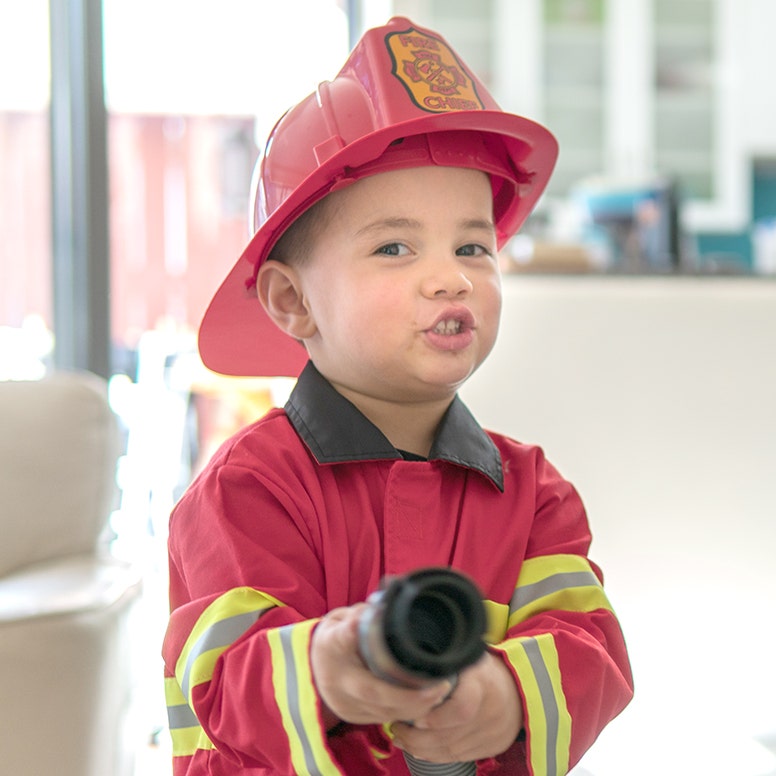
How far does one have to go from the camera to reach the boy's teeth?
31.9 inches

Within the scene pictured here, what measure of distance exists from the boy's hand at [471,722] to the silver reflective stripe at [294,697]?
6 centimetres

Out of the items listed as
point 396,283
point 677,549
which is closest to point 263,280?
point 396,283

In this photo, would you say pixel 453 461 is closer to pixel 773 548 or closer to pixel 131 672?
pixel 131 672

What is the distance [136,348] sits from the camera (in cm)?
412

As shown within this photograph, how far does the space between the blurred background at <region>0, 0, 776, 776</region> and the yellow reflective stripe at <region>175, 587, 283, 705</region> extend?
44cm

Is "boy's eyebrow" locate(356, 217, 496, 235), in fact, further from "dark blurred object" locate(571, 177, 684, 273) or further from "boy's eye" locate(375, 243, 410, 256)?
"dark blurred object" locate(571, 177, 684, 273)

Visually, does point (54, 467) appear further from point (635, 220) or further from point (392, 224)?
point (635, 220)

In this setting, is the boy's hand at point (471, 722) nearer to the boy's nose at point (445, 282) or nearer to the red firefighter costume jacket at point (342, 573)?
the red firefighter costume jacket at point (342, 573)

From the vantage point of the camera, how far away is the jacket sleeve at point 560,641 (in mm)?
713

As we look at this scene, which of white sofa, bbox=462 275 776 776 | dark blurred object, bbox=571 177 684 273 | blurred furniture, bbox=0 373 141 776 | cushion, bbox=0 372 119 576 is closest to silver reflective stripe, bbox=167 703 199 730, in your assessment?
blurred furniture, bbox=0 373 141 776

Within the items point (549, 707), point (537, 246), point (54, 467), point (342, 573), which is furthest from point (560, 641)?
point (537, 246)

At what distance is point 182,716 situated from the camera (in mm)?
837

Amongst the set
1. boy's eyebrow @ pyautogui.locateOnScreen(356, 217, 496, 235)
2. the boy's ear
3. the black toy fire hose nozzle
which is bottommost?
the black toy fire hose nozzle

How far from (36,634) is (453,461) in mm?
450
